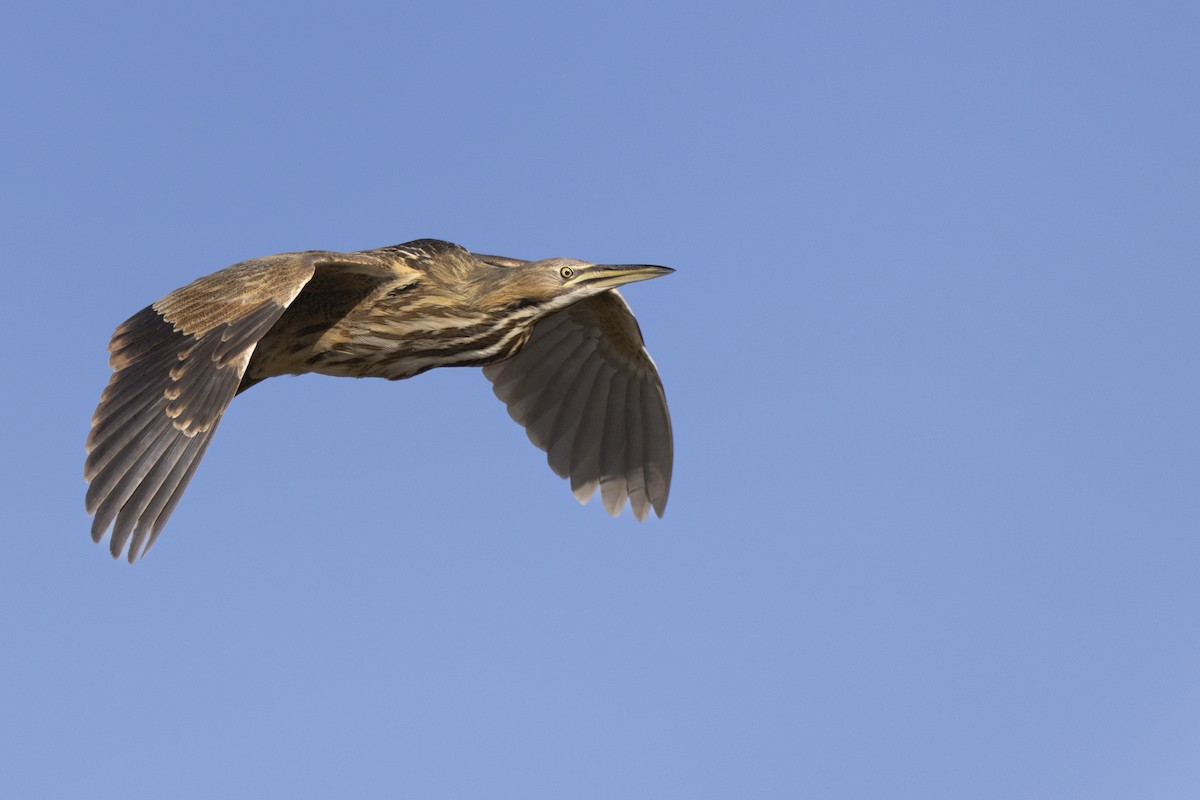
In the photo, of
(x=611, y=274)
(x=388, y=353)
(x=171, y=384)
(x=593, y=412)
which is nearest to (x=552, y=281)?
(x=611, y=274)

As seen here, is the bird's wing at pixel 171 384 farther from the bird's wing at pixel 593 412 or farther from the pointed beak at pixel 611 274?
the bird's wing at pixel 593 412

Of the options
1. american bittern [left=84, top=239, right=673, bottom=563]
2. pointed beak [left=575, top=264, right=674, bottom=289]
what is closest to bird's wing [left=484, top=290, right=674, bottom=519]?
american bittern [left=84, top=239, right=673, bottom=563]

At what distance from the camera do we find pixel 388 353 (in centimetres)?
693

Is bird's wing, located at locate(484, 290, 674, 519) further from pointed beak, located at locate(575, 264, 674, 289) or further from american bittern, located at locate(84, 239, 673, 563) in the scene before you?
pointed beak, located at locate(575, 264, 674, 289)

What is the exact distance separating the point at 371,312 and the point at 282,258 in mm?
512

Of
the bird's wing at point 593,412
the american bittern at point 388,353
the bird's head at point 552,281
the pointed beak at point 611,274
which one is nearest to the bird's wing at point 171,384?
the american bittern at point 388,353

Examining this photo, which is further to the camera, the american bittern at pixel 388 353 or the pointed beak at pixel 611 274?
the pointed beak at pixel 611 274

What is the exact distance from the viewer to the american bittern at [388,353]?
224 inches

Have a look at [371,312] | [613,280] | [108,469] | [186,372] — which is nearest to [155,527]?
[108,469]

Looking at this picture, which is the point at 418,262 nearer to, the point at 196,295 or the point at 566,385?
the point at 196,295

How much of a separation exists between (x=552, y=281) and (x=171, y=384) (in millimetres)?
1690

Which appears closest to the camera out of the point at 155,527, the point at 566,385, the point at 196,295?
the point at 155,527

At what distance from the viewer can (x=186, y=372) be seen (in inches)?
233

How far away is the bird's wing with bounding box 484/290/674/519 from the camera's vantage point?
28.9ft
